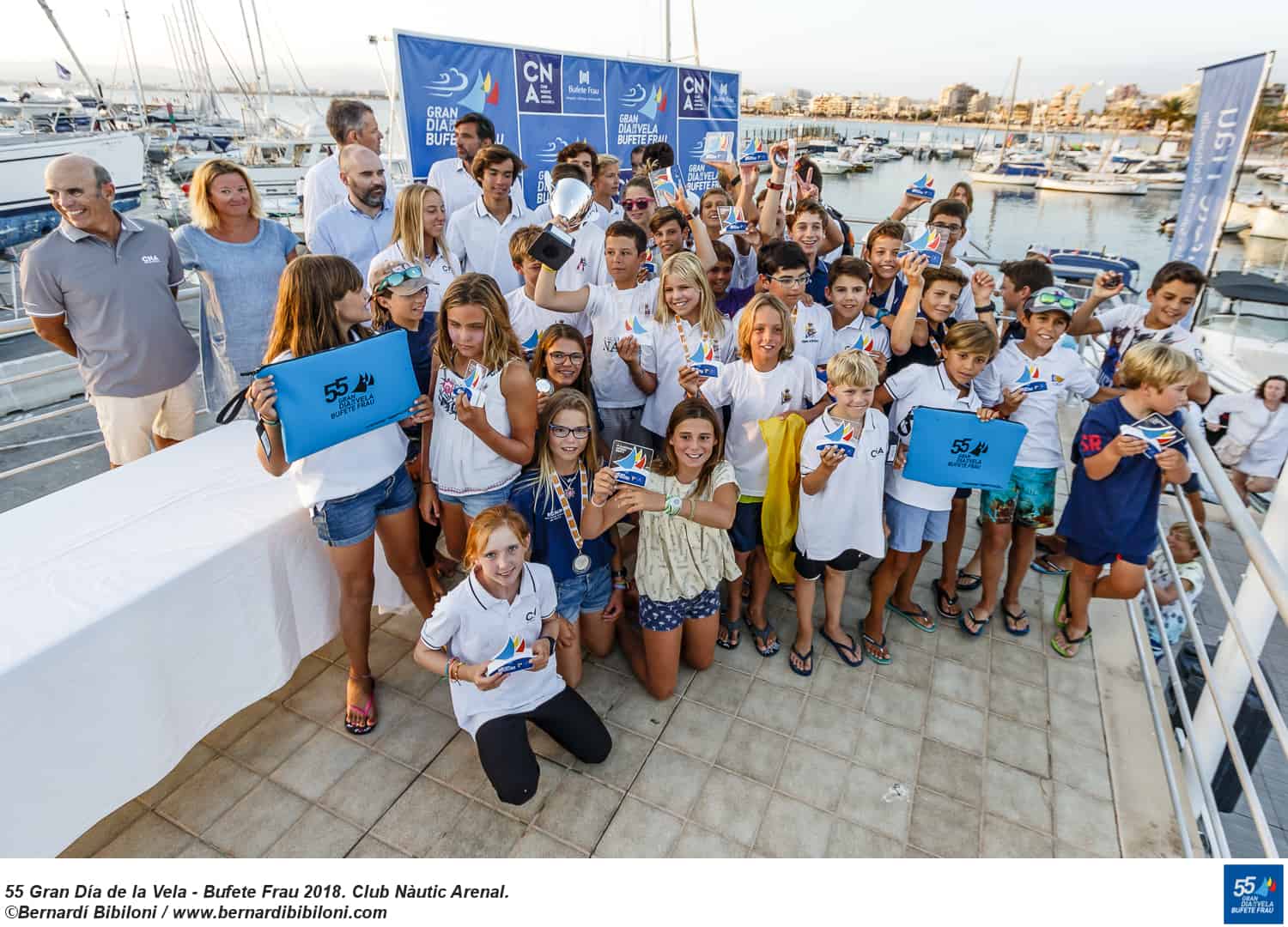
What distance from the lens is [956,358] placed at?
3139 mm

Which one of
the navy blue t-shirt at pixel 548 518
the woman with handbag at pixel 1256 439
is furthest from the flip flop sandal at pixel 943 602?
the woman with handbag at pixel 1256 439

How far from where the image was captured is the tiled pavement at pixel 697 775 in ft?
8.11

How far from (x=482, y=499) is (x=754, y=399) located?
53.2 inches

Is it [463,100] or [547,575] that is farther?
[463,100]

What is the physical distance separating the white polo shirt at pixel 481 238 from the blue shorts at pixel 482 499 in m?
1.86

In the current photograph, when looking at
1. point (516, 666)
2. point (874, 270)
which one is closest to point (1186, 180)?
point (874, 270)

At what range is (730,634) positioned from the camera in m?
3.48

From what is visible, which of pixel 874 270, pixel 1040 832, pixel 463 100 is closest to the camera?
pixel 1040 832

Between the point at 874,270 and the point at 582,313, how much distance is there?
5.99ft

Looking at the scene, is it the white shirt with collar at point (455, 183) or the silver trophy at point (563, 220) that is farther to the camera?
the white shirt with collar at point (455, 183)

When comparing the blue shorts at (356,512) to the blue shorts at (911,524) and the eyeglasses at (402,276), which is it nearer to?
the eyeglasses at (402,276)

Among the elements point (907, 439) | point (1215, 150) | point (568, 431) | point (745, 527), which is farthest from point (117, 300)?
point (1215, 150)

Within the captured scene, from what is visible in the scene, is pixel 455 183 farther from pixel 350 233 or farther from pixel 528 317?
pixel 528 317

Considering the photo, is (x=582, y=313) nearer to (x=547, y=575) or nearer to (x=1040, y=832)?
(x=547, y=575)
